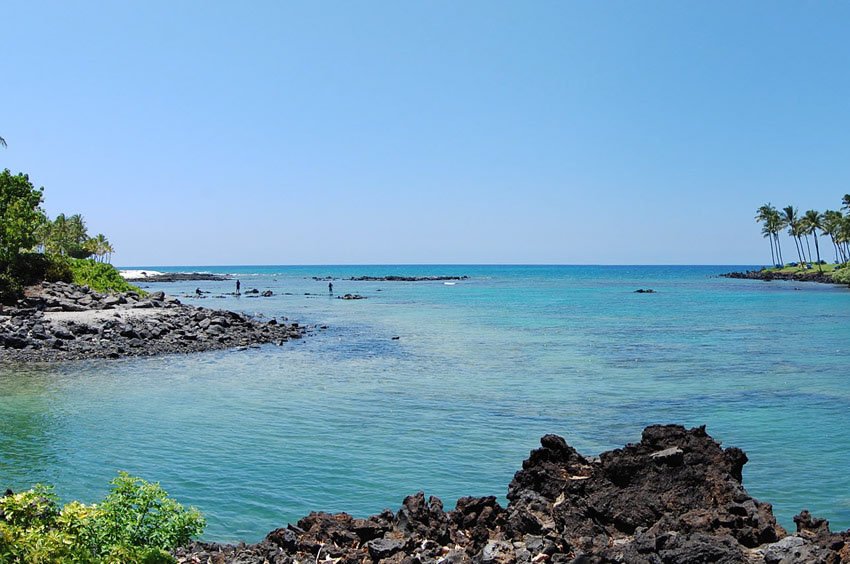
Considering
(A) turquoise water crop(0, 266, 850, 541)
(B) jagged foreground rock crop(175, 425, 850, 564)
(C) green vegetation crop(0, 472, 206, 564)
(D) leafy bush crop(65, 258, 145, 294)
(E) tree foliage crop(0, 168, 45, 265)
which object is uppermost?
(E) tree foliage crop(0, 168, 45, 265)

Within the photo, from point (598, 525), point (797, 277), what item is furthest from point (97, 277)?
point (797, 277)

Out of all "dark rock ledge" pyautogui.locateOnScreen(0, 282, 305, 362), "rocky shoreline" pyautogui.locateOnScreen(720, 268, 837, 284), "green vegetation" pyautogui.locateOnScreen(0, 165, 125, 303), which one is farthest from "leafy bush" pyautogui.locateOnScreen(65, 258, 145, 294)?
"rocky shoreline" pyautogui.locateOnScreen(720, 268, 837, 284)

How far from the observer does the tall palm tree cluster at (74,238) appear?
10679 cm

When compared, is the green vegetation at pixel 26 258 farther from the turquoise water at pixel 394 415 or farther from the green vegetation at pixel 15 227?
the turquoise water at pixel 394 415

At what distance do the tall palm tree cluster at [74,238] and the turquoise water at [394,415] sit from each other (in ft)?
276

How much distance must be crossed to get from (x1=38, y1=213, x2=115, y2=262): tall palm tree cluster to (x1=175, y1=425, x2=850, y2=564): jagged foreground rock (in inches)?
3968

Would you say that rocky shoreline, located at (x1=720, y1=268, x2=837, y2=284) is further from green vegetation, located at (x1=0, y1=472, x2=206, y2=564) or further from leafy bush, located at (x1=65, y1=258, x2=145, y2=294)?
green vegetation, located at (x1=0, y1=472, x2=206, y2=564)

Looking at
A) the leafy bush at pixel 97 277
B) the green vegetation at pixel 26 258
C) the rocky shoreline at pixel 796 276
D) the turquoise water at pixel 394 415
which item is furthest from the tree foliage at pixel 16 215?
the rocky shoreline at pixel 796 276

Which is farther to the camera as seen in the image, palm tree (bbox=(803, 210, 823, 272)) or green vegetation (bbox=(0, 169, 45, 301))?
palm tree (bbox=(803, 210, 823, 272))

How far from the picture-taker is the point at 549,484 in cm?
1039

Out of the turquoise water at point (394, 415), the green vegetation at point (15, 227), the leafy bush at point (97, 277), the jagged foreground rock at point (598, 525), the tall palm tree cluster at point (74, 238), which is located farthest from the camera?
the tall palm tree cluster at point (74, 238)

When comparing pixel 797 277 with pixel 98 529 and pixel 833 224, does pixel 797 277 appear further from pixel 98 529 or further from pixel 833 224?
pixel 98 529

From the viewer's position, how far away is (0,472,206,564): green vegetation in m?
6.17

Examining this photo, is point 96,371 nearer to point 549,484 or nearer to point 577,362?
point 577,362
